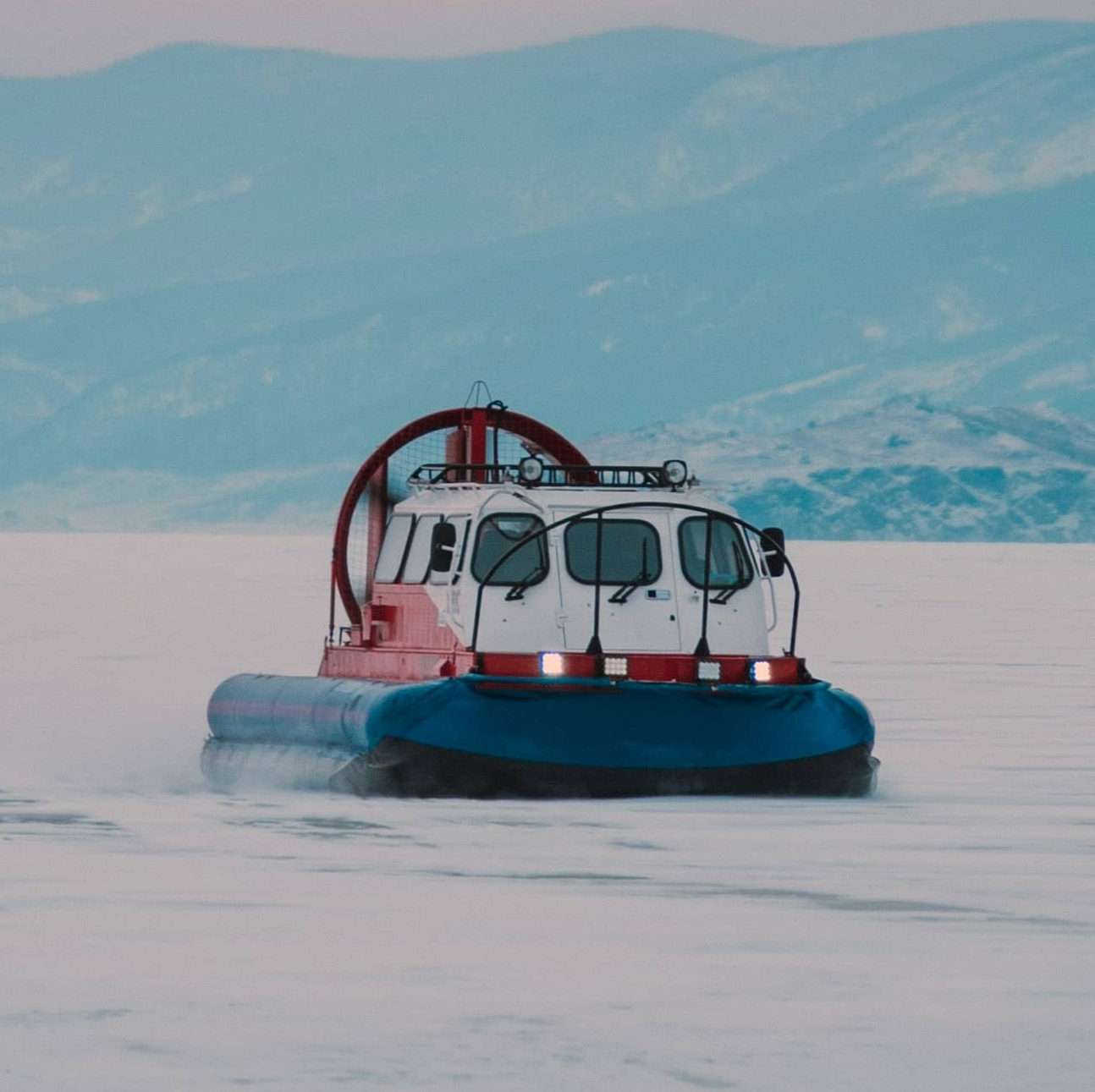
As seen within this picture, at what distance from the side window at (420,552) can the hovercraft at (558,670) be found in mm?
17

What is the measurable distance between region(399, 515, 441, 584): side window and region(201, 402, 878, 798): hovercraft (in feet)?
0.06

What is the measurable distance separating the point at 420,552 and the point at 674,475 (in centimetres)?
198

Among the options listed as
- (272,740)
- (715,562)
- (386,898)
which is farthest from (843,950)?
(272,740)

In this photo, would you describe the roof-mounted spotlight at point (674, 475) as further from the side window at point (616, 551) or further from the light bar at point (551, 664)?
the light bar at point (551, 664)

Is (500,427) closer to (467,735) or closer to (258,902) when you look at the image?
(467,735)

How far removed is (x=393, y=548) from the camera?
2203 cm

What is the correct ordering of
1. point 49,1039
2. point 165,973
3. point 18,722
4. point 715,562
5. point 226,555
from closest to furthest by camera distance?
point 49,1039 < point 165,973 < point 715,562 < point 18,722 < point 226,555

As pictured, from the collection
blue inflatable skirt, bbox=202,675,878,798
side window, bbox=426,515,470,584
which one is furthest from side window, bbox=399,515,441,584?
blue inflatable skirt, bbox=202,675,878,798

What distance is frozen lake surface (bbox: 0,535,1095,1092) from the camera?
34.6 feet

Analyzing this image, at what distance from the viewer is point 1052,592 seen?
88812 mm

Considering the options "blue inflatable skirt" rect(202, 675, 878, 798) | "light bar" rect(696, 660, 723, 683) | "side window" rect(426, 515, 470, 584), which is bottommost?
"blue inflatable skirt" rect(202, 675, 878, 798)

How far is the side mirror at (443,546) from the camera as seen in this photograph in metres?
20.2

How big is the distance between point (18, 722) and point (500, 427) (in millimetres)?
7106

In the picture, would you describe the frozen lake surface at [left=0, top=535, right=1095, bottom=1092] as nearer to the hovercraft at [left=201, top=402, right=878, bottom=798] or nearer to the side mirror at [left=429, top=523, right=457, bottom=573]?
the hovercraft at [left=201, top=402, right=878, bottom=798]
